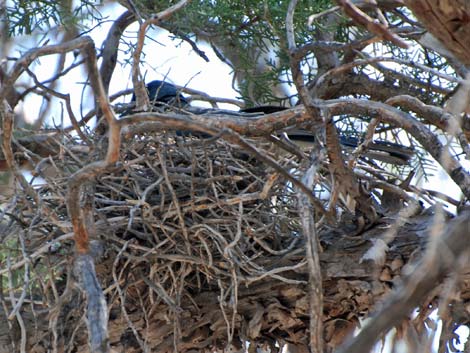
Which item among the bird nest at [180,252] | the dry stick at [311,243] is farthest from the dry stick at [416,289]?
the bird nest at [180,252]

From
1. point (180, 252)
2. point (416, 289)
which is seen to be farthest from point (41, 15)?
point (416, 289)

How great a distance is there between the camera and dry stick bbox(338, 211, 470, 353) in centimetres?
123

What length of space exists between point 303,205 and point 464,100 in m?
0.74

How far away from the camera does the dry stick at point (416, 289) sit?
123 centimetres

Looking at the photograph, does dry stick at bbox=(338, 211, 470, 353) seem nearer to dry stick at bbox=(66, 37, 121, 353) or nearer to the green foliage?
dry stick at bbox=(66, 37, 121, 353)

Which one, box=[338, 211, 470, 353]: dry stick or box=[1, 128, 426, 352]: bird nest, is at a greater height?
box=[1, 128, 426, 352]: bird nest

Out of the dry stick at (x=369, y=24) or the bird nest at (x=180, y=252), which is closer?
the dry stick at (x=369, y=24)

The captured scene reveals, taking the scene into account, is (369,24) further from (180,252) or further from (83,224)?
(180,252)

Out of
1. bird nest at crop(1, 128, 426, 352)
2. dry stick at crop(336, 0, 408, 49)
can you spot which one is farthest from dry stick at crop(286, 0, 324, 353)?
bird nest at crop(1, 128, 426, 352)

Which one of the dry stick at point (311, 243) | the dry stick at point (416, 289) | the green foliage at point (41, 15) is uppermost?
the green foliage at point (41, 15)

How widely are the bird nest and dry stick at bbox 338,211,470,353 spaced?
175 cm

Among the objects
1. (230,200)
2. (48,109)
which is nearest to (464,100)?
(230,200)

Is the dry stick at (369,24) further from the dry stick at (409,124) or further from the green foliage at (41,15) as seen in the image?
the green foliage at (41,15)

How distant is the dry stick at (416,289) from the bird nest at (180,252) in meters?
1.75
